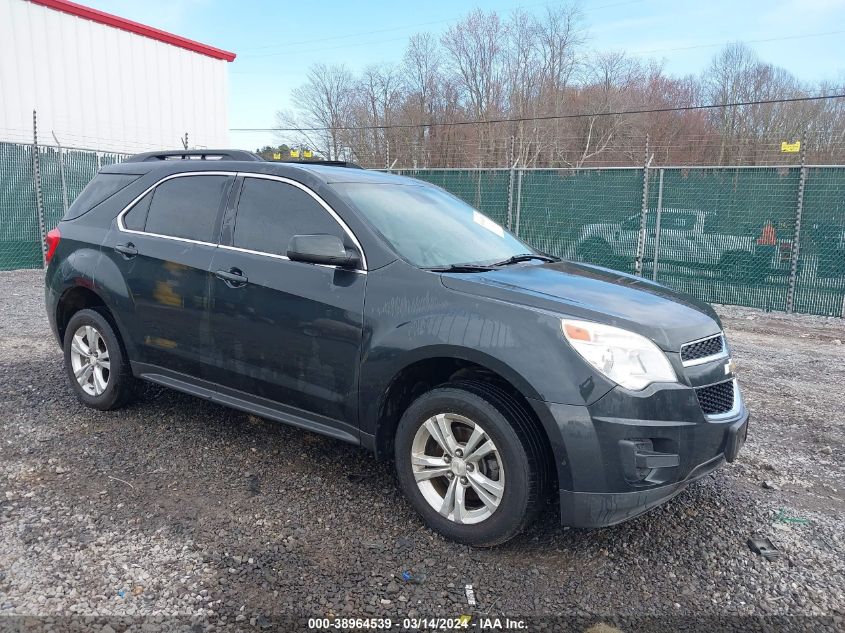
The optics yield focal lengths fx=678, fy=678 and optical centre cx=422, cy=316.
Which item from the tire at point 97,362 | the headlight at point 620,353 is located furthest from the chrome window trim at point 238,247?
the headlight at point 620,353

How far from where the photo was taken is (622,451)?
2838mm

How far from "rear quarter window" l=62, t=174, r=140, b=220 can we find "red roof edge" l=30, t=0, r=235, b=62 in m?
16.1

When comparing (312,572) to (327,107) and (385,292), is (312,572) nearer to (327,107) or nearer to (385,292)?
(385,292)

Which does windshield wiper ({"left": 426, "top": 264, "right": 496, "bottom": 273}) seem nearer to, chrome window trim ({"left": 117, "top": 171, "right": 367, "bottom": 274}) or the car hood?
the car hood

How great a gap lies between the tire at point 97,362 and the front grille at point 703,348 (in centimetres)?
363

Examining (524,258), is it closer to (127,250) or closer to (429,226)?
(429,226)

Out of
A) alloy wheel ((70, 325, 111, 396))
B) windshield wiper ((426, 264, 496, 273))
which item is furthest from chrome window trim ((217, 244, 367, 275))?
alloy wheel ((70, 325, 111, 396))

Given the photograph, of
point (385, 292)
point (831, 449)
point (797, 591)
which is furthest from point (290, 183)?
point (831, 449)

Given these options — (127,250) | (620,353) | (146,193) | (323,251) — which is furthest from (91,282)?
(620,353)

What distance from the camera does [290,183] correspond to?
12.9ft

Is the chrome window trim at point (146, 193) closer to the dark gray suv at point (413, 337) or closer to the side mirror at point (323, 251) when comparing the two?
the dark gray suv at point (413, 337)

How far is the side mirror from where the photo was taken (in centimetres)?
345

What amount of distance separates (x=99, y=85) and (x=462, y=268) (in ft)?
63.7

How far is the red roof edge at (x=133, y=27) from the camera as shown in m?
18.0
